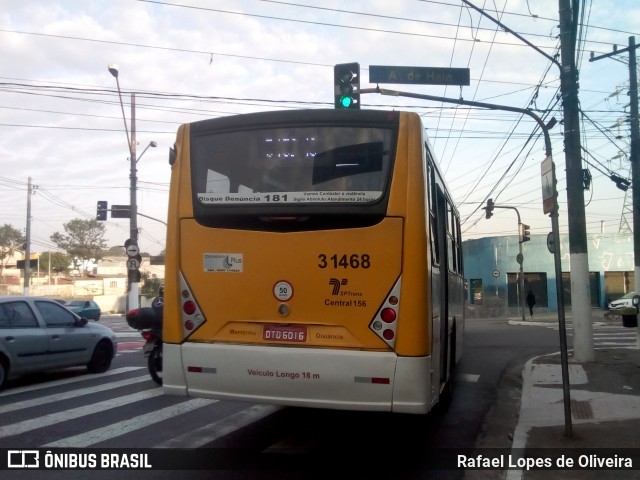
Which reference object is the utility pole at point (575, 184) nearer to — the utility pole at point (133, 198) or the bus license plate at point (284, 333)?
the bus license plate at point (284, 333)

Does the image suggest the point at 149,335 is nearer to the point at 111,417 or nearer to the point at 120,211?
the point at 111,417

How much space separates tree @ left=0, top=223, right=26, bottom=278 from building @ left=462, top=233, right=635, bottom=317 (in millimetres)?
55084

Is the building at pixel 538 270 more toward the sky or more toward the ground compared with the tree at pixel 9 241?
more toward the ground

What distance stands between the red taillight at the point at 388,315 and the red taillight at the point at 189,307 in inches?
75.4

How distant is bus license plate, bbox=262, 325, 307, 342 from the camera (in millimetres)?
5715

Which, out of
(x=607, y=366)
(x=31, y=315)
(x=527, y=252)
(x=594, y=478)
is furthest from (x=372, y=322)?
(x=527, y=252)

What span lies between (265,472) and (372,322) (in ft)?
5.65

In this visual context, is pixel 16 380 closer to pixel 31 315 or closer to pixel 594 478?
A: pixel 31 315

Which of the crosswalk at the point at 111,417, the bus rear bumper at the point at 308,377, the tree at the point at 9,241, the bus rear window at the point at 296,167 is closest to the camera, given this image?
the bus rear bumper at the point at 308,377

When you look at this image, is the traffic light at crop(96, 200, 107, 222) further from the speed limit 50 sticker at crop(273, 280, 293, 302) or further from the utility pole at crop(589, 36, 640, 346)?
the speed limit 50 sticker at crop(273, 280, 293, 302)

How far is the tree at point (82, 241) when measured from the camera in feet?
256

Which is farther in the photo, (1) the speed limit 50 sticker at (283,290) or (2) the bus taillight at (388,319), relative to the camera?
(1) the speed limit 50 sticker at (283,290)

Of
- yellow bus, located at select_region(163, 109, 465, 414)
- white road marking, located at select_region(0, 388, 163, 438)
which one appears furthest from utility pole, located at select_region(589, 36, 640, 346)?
white road marking, located at select_region(0, 388, 163, 438)

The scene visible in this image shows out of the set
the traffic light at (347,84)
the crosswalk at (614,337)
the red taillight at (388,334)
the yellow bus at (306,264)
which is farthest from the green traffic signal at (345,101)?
the crosswalk at (614,337)
